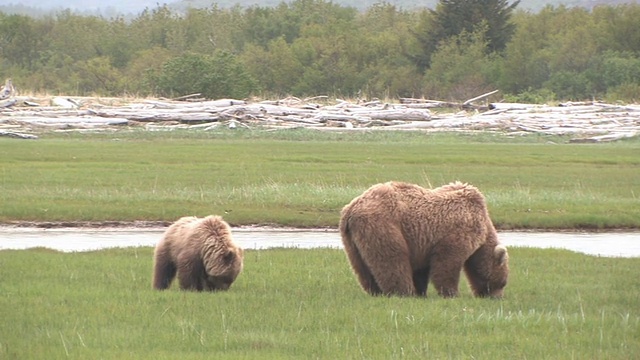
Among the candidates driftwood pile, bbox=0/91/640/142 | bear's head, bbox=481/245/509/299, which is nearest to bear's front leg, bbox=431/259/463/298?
bear's head, bbox=481/245/509/299

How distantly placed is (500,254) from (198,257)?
359 cm

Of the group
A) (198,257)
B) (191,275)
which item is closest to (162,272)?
(191,275)

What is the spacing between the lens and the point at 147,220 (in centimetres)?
2444

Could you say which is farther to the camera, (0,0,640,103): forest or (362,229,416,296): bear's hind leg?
(0,0,640,103): forest

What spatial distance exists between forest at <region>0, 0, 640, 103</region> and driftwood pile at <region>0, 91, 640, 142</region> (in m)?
7.15

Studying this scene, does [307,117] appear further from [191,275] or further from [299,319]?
[299,319]

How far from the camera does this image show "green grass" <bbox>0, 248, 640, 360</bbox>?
999cm

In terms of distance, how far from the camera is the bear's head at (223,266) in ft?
42.6

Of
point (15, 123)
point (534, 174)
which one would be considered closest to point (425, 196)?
point (534, 174)

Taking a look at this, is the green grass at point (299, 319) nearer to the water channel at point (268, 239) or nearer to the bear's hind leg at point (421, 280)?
the bear's hind leg at point (421, 280)

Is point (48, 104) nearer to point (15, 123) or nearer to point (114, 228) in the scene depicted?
point (15, 123)

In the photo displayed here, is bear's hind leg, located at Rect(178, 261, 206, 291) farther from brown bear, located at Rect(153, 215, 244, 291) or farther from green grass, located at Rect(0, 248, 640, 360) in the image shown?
green grass, located at Rect(0, 248, 640, 360)

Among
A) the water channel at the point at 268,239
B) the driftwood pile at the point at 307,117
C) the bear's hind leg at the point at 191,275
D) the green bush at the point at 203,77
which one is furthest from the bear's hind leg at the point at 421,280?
the green bush at the point at 203,77

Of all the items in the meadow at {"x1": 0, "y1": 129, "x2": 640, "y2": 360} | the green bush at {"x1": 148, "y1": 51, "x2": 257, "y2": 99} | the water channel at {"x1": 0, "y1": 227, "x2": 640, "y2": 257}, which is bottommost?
the water channel at {"x1": 0, "y1": 227, "x2": 640, "y2": 257}
